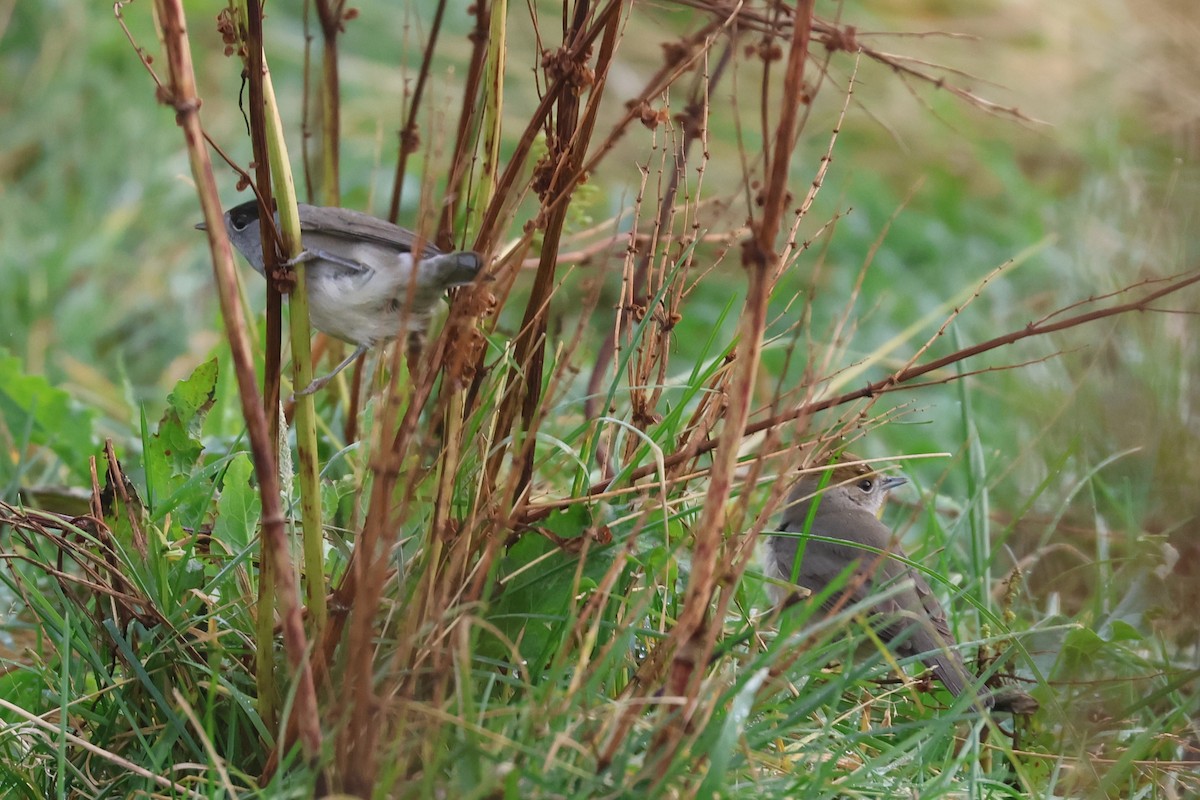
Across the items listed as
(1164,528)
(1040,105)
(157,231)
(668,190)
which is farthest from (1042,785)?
(1040,105)

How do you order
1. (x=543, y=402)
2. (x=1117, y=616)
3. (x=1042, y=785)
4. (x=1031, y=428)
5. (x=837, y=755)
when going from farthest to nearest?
(x=1031, y=428)
(x=1117, y=616)
(x=1042, y=785)
(x=543, y=402)
(x=837, y=755)

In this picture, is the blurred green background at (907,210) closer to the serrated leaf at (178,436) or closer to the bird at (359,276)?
the bird at (359,276)

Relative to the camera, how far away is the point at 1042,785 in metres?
2.62

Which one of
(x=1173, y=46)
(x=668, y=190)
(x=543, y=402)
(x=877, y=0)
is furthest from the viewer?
(x=877, y=0)

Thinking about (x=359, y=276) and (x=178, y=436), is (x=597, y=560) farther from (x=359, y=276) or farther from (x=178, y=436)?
(x=178, y=436)

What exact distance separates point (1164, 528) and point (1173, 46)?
5.02 meters

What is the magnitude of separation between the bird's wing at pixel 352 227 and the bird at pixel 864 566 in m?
0.90

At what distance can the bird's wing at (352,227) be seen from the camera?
8.31 ft

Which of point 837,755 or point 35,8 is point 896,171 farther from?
point 837,755

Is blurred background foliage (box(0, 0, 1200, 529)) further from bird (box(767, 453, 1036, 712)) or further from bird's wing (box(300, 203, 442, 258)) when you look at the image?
bird's wing (box(300, 203, 442, 258))

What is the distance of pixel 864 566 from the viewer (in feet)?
11.3

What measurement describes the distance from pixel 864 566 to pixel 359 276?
5.32 feet

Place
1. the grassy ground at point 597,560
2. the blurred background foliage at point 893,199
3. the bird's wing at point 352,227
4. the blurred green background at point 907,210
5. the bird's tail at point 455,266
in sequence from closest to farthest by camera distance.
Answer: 1. the grassy ground at point 597,560
2. the bird's tail at point 455,266
3. the bird's wing at point 352,227
4. the blurred green background at point 907,210
5. the blurred background foliage at point 893,199

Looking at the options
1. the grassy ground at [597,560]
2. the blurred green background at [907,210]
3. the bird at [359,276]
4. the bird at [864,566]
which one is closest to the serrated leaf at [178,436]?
the grassy ground at [597,560]
